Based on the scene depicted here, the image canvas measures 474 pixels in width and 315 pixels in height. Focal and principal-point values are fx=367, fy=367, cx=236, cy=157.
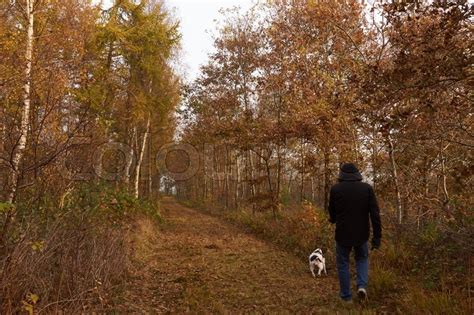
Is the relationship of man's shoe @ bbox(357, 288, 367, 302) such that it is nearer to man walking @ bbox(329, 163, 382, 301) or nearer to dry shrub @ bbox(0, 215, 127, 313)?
man walking @ bbox(329, 163, 382, 301)

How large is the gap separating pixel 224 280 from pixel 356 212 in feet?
10.9

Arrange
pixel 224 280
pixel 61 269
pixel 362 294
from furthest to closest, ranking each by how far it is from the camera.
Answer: pixel 224 280, pixel 362 294, pixel 61 269

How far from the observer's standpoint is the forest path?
19.7 ft

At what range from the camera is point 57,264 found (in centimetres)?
526

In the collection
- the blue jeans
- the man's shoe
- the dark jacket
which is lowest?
the man's shoe

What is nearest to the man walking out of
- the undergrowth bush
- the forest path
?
the forest path

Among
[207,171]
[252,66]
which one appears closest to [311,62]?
[252,66]

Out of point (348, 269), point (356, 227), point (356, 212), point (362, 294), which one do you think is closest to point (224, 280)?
point (348, 269)

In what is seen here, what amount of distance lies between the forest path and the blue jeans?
26cm

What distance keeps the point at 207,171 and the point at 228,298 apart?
96.1 feet

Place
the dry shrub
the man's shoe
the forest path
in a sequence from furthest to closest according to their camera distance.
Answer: the forest path
the man's shoe
the dry shrub

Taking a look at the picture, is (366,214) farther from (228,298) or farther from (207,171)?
(207,171)

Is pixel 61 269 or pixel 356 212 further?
pixel 356 212

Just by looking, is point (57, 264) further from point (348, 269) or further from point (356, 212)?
point (356, 212)
